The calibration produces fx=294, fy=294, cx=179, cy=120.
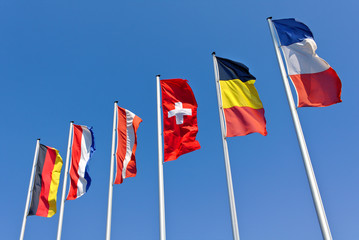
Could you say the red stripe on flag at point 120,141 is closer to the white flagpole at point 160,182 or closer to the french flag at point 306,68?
the white flagpole at point 160,182

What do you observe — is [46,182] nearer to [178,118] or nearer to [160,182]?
[160,182]

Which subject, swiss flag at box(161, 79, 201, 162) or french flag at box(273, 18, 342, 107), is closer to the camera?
french flag at box(273, 18, 342, 107)

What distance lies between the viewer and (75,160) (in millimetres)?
18125

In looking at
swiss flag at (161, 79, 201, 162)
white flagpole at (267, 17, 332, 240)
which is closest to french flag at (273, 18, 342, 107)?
white flagpole at (267, 17, 332, 240)

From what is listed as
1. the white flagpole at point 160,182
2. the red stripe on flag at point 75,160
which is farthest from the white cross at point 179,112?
the red stripe on flag at point 75,160

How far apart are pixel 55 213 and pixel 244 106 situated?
1316cm

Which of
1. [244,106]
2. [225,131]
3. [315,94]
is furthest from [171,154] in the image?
[315,94]

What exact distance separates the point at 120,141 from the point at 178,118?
432cm

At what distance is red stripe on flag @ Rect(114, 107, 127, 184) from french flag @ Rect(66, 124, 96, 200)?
3.34 m

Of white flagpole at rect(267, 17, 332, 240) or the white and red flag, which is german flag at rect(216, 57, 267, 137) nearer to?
white flagpole at rect(267, 17, 332, 240)

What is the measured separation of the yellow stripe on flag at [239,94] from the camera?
502 inches

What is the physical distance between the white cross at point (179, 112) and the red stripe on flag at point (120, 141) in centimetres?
383

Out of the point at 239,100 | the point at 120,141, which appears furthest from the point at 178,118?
the point at 120,141

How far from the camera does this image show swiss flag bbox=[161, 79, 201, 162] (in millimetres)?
13078
